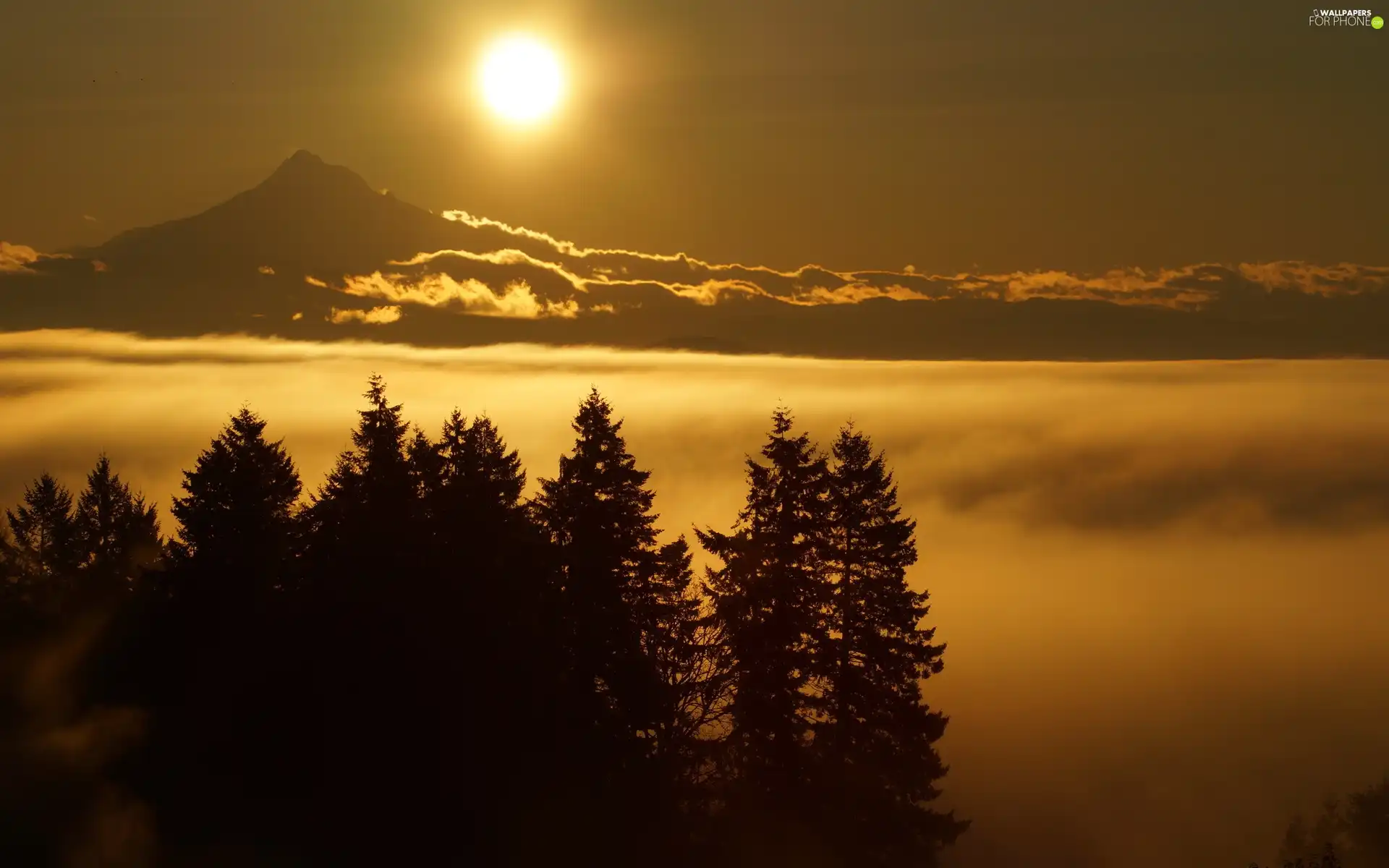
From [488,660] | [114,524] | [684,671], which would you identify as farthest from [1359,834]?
[114,524]

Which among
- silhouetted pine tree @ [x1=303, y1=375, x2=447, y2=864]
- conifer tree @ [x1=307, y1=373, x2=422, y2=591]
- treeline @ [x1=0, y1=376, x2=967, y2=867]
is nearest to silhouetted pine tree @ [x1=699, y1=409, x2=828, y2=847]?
treeline @ [x1=0, y1=376, x2=967, y2=867]

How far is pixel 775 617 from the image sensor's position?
35.0 m

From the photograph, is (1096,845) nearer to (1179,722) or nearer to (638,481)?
(1179,722)

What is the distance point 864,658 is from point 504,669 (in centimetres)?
1059

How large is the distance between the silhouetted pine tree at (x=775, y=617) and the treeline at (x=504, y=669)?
0.08 metres

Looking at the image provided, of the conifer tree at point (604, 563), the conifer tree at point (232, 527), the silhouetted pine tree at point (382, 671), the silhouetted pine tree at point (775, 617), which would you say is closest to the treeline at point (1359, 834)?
the silhouetted pine tree at point (775, 617)

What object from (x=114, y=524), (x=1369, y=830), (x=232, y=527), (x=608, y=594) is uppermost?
(x=232, y=527)

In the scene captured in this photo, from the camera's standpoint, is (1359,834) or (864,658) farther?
(1359,834)

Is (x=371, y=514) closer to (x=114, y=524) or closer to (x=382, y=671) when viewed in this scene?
(x=382, y=671)

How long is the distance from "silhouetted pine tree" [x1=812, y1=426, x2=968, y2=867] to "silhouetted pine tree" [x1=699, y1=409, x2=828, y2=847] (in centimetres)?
64

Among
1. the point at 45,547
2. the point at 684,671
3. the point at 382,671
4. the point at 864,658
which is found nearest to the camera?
the point at 382,671

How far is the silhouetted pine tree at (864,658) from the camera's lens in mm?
35562

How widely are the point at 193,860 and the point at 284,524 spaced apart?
1169 centimetres

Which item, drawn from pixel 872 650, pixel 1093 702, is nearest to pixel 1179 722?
pixel 1093 702
